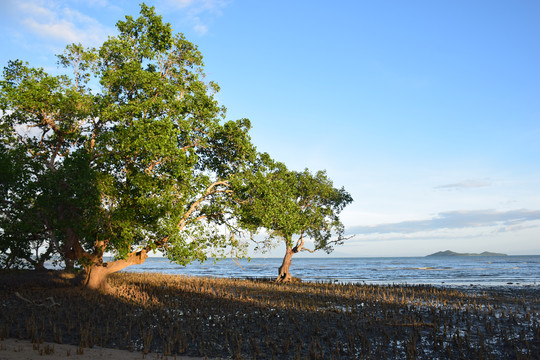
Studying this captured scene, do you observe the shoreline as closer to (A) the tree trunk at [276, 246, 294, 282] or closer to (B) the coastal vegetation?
(B) the coastal vegetation

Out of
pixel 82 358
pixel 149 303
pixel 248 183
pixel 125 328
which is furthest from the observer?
pixel 248 183

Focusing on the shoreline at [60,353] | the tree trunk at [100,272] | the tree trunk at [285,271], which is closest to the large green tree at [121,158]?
the tree trunk at [100,272]

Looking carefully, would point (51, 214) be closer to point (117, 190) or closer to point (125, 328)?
point (117, 190)

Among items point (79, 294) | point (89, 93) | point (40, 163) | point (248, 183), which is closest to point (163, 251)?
point (79, 294)

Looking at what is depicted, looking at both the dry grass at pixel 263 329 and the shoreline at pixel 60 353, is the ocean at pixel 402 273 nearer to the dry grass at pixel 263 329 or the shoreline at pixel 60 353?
the dry grass at pixel 263 329

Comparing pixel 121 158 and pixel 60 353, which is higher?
pixel 121 158

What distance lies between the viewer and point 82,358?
9.02 m

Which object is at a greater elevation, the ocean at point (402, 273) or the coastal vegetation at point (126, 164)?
the coastal vegetation at point (126, 164)

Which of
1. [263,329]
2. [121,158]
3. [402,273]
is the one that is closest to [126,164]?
[121,158]

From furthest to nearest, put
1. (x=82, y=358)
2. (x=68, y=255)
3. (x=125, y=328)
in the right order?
1. (x=68, y=255)
2. (x=125, y=328)
3. (x=82, y=358)

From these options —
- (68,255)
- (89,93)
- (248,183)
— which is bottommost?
(68,255)

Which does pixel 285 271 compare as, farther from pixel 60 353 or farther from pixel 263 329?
pixel 60 353

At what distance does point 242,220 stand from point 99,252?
8242 millimetres

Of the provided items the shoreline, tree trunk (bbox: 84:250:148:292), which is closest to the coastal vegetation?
tree trunk (bbox: 84:250:148:292)
